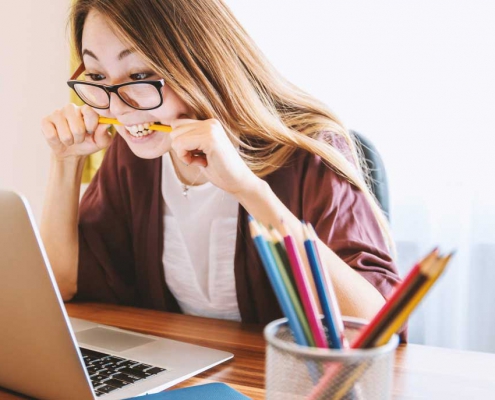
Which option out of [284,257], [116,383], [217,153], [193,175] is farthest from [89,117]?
[284,257]

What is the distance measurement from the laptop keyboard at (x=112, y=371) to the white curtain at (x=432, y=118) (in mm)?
1217

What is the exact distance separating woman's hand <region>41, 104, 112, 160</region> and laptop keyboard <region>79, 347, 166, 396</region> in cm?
56

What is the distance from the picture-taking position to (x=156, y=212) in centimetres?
124

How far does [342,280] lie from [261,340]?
0.49 feet

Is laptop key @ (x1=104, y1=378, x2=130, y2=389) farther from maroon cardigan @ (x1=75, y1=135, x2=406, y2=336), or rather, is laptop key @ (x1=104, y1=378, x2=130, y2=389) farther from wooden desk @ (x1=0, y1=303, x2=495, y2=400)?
maroon cardigan @ (x1=75, y1=135, x2=406, y2=336)

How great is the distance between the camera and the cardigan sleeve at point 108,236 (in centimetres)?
123

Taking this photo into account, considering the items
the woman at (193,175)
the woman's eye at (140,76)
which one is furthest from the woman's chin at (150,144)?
the woman's eye at (140,76)

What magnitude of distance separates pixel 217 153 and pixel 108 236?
551mm

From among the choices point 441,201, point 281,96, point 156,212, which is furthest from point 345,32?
point 156,212

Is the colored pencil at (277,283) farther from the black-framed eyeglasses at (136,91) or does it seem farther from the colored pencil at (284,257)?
the black-framed eyeglasses at (136,91)

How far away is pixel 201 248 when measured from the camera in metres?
1.21

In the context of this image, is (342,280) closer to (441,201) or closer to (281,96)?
(281,96)

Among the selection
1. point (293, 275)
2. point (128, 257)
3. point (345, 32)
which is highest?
point (345, 32)

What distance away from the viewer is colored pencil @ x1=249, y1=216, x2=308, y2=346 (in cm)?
37
